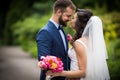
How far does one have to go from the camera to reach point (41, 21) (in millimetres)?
29062

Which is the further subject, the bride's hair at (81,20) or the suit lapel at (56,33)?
the bride's hair at (81,20)

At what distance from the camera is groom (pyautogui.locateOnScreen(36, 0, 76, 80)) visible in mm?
6219

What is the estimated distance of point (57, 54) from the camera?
21.1ft

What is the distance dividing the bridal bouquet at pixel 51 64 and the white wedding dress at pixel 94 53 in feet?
1.53

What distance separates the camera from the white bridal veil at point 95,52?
6496mm

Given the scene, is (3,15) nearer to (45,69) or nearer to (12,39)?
(12,39)

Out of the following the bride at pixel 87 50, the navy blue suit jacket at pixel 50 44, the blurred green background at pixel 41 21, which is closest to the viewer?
the navy blue suit jacket at pixel 50 44

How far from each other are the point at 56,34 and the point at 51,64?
0.51m

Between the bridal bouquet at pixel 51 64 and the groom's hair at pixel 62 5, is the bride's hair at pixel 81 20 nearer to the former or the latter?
the groom's hair at pixel 62 5

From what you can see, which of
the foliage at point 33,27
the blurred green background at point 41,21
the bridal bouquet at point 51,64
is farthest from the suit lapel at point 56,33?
the foliage at point 33,27

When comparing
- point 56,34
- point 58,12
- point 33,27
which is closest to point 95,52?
point 56,34

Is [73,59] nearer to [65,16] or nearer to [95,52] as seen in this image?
[95,52]

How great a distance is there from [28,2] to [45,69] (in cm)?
3373

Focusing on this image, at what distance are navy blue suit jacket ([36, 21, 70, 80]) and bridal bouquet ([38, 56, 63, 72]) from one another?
0.12 m
